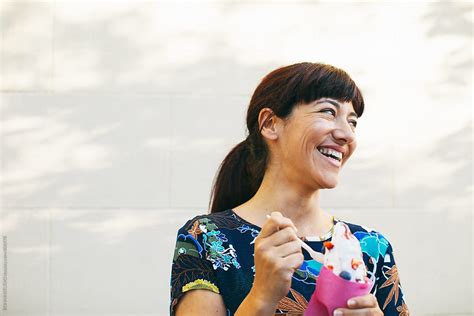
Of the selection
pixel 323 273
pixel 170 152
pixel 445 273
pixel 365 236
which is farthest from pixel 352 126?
pixel 445 273

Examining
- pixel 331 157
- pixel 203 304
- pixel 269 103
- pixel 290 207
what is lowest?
pixel 203 304

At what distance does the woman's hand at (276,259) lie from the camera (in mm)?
2662

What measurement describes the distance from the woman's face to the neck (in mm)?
47

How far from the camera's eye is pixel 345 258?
2.69 meters

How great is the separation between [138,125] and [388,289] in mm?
2802

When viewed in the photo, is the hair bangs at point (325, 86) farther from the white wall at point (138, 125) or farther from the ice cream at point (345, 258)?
the white wall at point (138, 125)

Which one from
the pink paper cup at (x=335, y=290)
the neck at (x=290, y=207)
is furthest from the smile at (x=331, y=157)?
the pink paper cup at (x=335, y=290)

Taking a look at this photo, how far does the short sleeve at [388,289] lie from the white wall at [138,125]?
2.62m

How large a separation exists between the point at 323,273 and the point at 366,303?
0.46 feet

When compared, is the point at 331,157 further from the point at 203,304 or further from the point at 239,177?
the point at 203,304

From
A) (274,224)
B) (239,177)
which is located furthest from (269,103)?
(274,224)

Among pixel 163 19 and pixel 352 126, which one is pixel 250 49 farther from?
pixel 352 126

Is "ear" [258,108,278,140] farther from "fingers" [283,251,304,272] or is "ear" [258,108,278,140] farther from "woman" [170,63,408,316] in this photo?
"fingers" [283,251,304,272]

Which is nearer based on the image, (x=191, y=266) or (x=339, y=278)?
(x=339, y=278)
